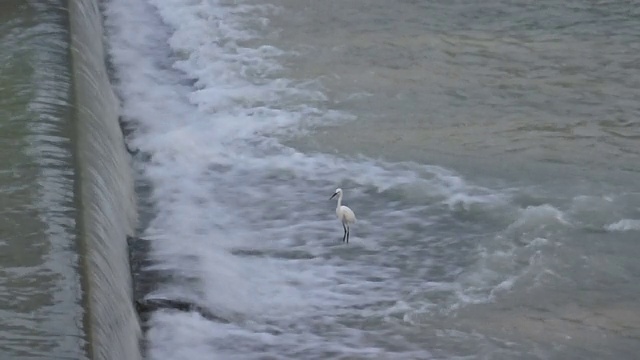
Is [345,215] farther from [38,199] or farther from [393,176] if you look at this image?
[38,199]

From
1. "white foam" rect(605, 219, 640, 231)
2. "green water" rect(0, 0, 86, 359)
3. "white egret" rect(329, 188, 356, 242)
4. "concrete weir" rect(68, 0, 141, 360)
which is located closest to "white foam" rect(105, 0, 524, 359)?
"white egret" rect(329, 188, 356, 242)

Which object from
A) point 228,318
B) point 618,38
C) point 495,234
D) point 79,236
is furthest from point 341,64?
point 79,236

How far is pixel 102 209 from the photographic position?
549 centimetres

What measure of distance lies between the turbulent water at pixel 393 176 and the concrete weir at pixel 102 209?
0.80ft

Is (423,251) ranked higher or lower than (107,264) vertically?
lower

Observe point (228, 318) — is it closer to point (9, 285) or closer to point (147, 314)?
point (147, 314)

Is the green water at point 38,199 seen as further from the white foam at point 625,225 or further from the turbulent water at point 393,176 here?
the white foam at point 625,225

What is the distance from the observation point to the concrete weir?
454 centimetres

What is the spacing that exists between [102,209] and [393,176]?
2.27 meters

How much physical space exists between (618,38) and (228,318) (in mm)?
5114

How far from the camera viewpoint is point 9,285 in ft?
14.9

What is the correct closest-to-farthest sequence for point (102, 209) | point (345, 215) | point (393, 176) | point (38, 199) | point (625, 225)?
1. point (38, 199)
2. point (102, 209)
3. point (345, 215)
4. point (625, 225)
5. point (393, 176)

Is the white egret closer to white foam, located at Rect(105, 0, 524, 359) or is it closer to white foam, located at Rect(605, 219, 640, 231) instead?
white foam, located at Rect(105, 0, 524, 359)

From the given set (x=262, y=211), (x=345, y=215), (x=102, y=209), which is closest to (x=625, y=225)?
(x=345, y=215)
